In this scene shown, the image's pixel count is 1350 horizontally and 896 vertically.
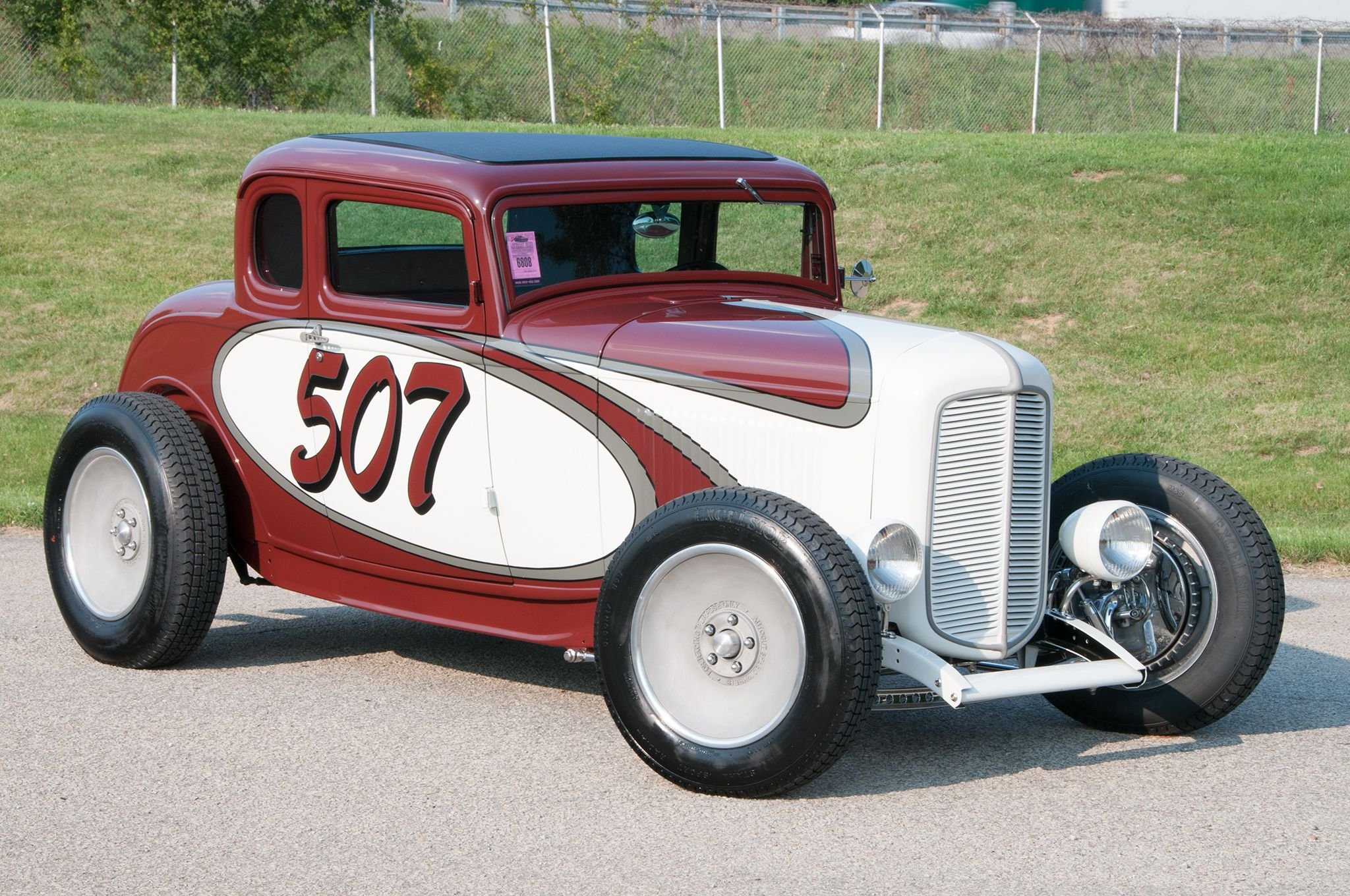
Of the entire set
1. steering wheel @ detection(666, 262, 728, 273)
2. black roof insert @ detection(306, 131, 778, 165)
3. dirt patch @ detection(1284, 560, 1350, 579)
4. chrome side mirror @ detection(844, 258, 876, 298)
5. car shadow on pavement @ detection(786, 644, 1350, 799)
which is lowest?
dirt patch @ detection(1284, 560, 1350, 579)

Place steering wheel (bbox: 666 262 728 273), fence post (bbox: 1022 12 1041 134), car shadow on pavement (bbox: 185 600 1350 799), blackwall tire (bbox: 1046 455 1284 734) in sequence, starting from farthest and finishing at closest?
fence post (bbox: 1022 12 1041 134)
steering wheel (bbox: 666 262 728 273)
blackwall tire (bbox: 1046 455 1284 734)
car shadow on pavement (bbox: 185 600 1350 799)

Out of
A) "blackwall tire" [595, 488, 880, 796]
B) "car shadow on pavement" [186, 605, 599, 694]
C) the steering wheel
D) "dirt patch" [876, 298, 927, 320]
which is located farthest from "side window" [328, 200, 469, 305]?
"dirt patch" [876, 298, 927, 320]

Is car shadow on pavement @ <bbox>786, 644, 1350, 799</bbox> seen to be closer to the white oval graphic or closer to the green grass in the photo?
the white oval graphic

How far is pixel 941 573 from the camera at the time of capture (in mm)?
4582

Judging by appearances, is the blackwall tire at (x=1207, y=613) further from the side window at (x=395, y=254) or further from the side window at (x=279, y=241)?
the side window at (x=279, y=241)

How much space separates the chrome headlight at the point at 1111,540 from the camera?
480 centimetres

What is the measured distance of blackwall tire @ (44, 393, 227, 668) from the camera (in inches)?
222

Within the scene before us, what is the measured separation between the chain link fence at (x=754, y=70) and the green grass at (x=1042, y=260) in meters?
3.35

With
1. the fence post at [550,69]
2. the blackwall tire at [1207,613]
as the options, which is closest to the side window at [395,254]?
the blackwall tire at [1207,613]

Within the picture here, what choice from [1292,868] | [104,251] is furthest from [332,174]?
[104,251]

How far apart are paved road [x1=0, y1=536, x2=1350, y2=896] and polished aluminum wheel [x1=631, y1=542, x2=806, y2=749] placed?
245mm

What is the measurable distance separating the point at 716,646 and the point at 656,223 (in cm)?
182

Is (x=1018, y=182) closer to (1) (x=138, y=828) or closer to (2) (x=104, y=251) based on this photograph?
(2) (x=104, y=251)

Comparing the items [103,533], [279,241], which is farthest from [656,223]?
[103,533]
